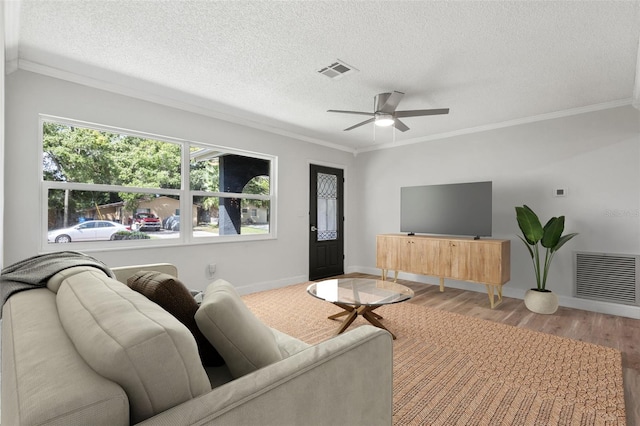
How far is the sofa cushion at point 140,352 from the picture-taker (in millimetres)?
696

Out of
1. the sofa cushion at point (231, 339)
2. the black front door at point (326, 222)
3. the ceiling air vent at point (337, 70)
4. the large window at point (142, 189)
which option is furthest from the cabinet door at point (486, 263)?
the sofa cushion at point (231, 339)

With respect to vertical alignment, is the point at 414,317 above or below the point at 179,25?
below

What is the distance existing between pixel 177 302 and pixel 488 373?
2174 mm

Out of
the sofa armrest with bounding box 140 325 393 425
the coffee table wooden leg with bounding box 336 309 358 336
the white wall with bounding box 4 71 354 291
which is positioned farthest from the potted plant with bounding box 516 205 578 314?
the sofa armrest with bounding box 140 325 393 425

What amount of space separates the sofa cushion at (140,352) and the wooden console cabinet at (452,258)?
4013mm

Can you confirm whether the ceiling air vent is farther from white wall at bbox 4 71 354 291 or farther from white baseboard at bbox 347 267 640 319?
white baseboard at bbox 347 267 640 319

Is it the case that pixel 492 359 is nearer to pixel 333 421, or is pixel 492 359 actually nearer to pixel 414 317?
pixel 414 317

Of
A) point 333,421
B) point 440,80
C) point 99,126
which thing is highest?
point 440,80

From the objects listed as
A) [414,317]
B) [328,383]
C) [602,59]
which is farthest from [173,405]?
[602,59]

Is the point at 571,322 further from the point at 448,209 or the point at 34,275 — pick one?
the point at 34,275

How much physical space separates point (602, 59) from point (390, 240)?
319 cm

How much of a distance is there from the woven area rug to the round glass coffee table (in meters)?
0.23

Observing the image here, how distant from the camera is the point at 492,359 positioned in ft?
8.20

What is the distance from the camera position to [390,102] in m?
3.35
